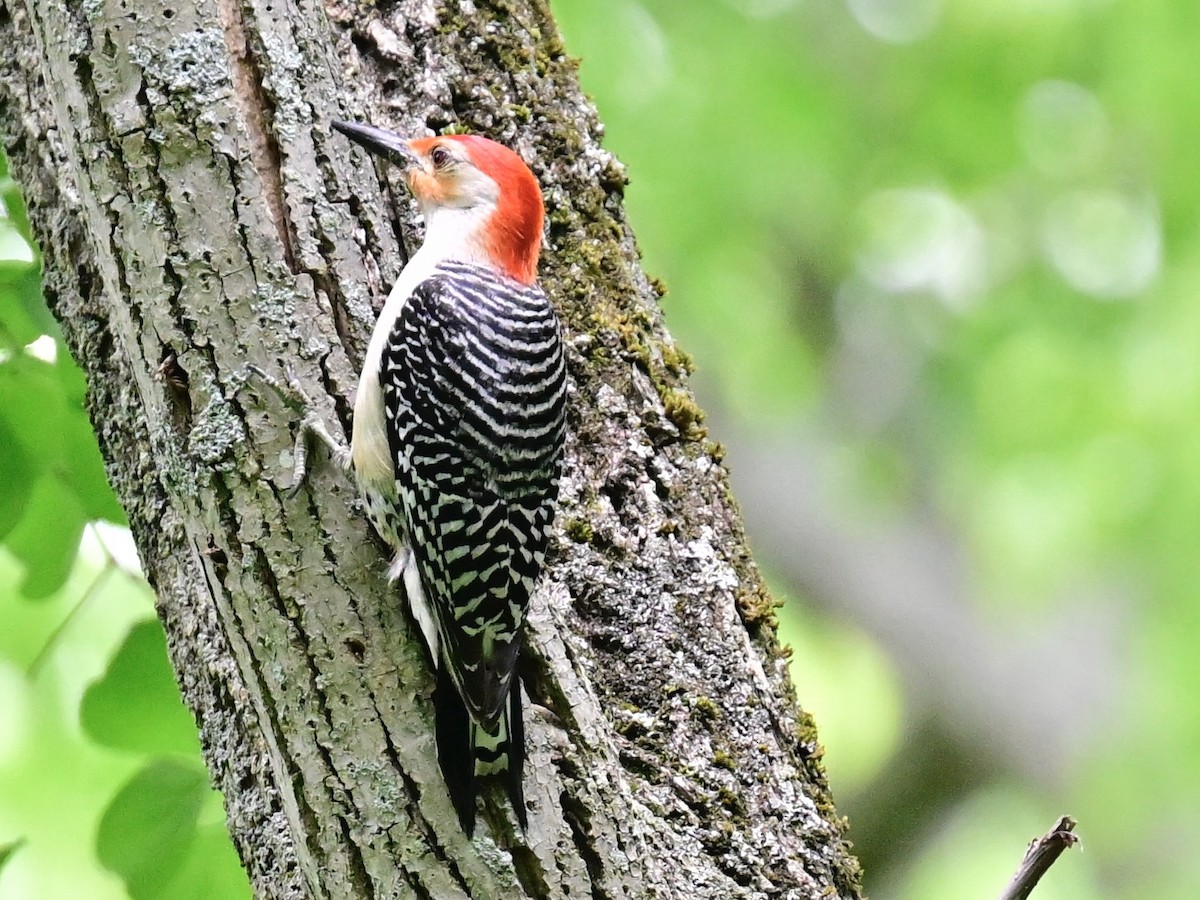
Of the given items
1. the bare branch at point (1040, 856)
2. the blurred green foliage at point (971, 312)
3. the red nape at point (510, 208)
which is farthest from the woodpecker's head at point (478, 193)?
the blurred green foliage at point (971, 312)

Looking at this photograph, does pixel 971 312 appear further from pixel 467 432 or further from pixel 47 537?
pixel 47 537

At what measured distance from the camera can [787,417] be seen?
8391mm

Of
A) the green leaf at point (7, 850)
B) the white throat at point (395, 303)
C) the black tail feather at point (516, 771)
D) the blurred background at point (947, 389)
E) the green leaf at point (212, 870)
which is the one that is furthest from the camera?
the blurred background at point (947, 389)

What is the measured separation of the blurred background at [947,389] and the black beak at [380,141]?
350 cm

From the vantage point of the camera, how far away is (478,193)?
11.0ft

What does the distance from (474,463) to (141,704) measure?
1097 mm

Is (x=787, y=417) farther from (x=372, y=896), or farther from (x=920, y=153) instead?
(x=372, y=896)

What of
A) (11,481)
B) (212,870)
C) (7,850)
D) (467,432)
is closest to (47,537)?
(11,481)

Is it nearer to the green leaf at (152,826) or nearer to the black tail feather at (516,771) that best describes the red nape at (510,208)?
the black tail feather at (516,771)

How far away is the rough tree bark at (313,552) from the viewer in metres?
2.48

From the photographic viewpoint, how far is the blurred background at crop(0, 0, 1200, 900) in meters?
6.85

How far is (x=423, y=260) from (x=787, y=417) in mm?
5445

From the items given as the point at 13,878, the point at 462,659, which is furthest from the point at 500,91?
the point at 13,878

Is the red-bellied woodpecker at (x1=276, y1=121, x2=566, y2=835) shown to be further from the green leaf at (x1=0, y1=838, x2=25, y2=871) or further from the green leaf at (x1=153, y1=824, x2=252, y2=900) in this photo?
the green leaf at (x1=0, y1=838, x2=25, y2=871)
